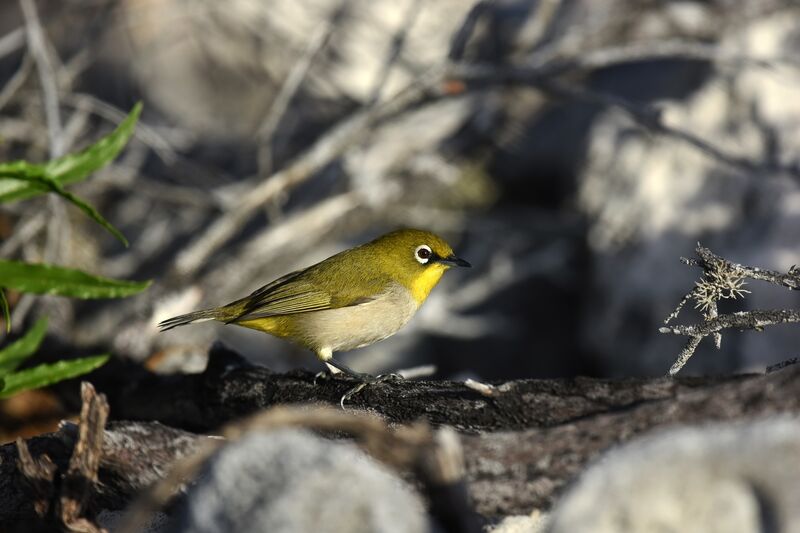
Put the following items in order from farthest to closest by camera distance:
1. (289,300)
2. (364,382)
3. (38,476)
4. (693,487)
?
(289,300) → (364,382) → (38,476) → (693,487)

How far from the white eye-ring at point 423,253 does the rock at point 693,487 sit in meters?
3.44

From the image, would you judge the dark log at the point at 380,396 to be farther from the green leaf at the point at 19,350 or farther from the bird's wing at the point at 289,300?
the green leaf at the point at 19,350

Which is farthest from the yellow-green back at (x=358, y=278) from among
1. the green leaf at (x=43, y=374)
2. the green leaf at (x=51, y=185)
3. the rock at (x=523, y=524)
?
the rock at (x=523, y=524)

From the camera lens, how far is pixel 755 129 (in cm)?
680

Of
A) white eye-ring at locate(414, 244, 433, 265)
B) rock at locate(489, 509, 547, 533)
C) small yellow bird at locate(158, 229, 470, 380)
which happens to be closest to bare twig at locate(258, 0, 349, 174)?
small yellow bird at locate(158, 229, 470, 380)

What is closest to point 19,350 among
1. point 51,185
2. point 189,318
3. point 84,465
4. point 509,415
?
point 51,185

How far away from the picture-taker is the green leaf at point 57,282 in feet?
10.5

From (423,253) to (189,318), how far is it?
152cm

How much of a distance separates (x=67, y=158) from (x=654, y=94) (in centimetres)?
542

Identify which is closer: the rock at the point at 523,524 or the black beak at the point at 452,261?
the rock at the point at 523,524

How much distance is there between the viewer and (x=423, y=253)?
18.6 feet

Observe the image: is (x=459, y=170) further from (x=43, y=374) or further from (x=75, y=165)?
(x=43, y=374)

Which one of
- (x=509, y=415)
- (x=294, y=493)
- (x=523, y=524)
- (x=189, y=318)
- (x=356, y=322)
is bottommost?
(x=294, y=493)

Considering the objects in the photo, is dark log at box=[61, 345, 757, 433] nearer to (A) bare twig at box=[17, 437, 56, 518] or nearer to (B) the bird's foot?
(B) the bird's foot
